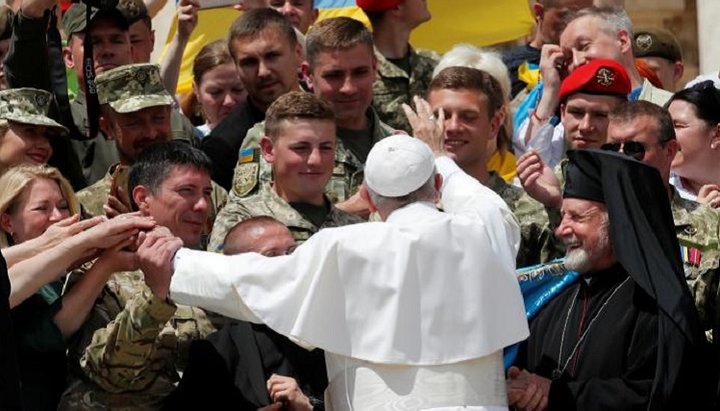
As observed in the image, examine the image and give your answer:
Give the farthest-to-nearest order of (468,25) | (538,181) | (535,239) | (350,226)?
(468,25) → (535,239) → (538,181) → (350,226)

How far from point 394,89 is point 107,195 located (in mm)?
2115

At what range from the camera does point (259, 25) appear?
39.5 feet

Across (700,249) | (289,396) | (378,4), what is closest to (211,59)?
(378,4)

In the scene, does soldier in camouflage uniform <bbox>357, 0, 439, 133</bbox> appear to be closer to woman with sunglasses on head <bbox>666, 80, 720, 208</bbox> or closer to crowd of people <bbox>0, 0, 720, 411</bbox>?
crowd of people <bbox>0, 0, 720, 411</bbox>

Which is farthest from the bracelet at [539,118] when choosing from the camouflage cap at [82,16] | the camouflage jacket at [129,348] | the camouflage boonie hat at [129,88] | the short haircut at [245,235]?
the camouflage jacket at [129,348]

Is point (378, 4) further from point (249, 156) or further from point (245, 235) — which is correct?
point (245, 235)

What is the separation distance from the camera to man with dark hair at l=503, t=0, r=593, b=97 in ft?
43.4

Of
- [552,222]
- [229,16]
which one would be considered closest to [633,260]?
[552,222]

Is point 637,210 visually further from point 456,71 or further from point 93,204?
point 93,204

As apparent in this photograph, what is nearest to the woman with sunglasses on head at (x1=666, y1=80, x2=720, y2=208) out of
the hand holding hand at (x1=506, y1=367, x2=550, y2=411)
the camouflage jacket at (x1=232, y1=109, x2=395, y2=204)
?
the camouflage jacket at (x1=232, y1=109, x2=395, y2=204)

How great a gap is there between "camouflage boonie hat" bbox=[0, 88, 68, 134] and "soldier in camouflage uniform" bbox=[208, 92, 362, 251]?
103cm

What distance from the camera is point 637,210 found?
9789mm

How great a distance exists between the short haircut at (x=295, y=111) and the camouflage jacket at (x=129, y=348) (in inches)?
47.1

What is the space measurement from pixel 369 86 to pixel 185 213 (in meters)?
1.68
